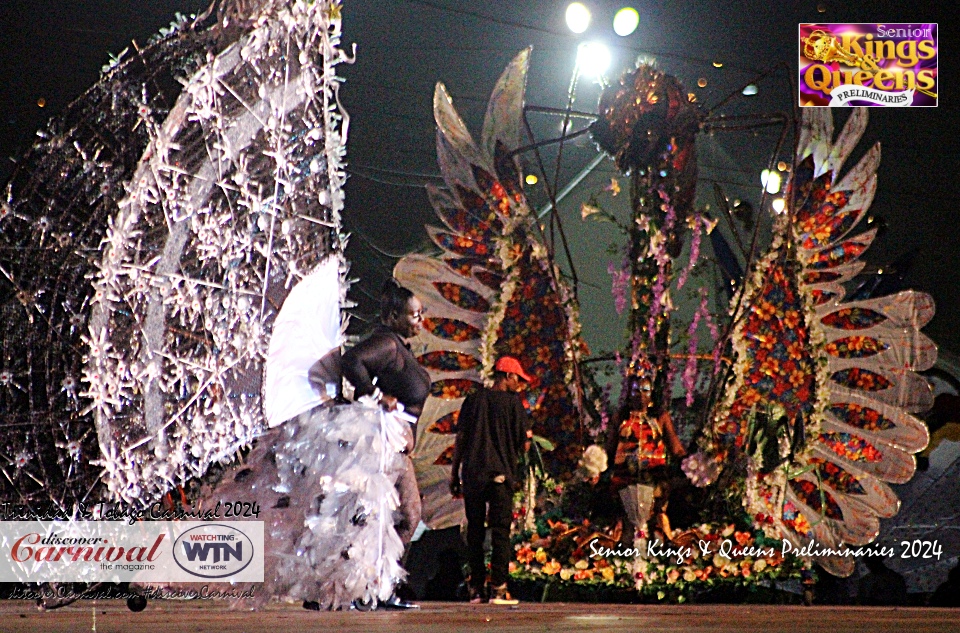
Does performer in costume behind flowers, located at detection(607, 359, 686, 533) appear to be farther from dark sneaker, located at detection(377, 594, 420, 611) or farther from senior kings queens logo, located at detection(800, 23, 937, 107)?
senior kings queens logo, located at detection(800, 23, 937, 107)

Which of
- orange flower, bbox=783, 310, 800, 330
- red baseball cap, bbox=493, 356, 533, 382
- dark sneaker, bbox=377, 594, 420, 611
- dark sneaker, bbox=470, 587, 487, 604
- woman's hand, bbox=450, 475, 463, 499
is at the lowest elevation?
dark sneaker, bbox=470, 587, 487, 604

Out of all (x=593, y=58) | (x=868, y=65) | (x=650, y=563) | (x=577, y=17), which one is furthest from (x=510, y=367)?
(x=868, y=65)

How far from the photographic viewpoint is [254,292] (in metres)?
5.02

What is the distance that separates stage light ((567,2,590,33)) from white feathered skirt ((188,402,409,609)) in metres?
2.84

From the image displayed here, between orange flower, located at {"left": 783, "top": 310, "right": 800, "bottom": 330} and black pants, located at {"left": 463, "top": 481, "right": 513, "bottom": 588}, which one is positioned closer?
black pants, located at {"left": 463, "top": 481, "right": 513, "bottom": 588}

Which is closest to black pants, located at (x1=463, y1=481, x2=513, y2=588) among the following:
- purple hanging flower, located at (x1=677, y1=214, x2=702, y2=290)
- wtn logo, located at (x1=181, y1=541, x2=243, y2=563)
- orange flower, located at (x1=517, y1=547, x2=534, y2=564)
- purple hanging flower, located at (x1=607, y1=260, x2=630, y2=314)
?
orange flower, located at (x1=517, y1=547, x2=534, y2=564)

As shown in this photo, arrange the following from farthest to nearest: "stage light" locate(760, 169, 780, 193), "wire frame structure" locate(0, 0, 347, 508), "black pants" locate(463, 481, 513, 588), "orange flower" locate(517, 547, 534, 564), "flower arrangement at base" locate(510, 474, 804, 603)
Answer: "stage light" locate(760, 169, 780, 193), "orange flower" locate(517, 547, 534, 564), "flower arrangement at base" locate(510, 474, 804, 603), "black pants" locate(463, 481, 513, 588), "wire frame structure" locate(0, 0, 347, 508)

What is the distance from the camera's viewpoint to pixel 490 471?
596 centimetres

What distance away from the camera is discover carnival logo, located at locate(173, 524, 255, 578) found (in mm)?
4879

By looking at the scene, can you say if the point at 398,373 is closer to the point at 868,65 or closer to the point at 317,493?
the point at 317,493

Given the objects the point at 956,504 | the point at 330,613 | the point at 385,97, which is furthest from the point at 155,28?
the point at 956,504

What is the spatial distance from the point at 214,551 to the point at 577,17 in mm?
3654

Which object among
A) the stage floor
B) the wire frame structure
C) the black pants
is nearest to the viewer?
the stage floor

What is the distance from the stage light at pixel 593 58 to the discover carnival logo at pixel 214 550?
3397mm
